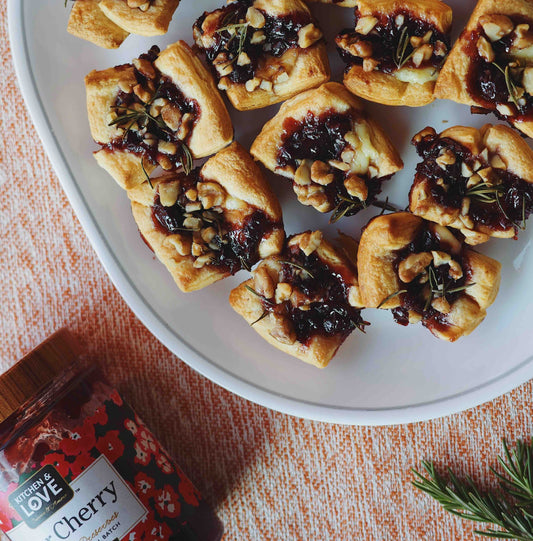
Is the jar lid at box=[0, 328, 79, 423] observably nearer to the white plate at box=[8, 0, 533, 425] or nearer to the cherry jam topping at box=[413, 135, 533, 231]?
the white plate at box=[8, 0, 533, 425]

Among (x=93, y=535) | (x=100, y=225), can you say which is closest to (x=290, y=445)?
(x=93, y=535)

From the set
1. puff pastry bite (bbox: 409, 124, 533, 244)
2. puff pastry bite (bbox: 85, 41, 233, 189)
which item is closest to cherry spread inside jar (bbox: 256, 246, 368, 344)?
puff pastry bite (bbox: 409, 124, 533, 244)

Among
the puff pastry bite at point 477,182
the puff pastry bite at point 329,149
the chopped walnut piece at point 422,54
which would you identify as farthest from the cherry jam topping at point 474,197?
the chopped walnut piece at point 422,54

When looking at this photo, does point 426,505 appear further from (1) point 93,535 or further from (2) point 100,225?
(2) point 100,225

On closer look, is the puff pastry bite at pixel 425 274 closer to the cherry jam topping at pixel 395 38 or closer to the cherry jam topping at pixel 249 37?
the cherry jam topping at pixel 395 38

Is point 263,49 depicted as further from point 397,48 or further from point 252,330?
point 252,330
